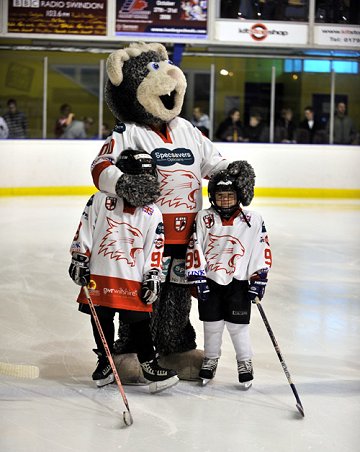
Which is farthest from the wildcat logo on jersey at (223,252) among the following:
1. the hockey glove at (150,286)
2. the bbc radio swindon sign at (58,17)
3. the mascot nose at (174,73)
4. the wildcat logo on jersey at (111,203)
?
the bbc radio swindon sign at (58,17)

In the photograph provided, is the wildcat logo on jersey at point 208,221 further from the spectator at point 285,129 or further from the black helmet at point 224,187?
the spectator at point 285,129

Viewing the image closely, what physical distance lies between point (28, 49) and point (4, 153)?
5.24ft

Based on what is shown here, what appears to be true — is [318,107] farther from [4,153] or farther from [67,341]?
[67,341]

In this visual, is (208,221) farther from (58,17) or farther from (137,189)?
(58,17)

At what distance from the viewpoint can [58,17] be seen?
39.4ft

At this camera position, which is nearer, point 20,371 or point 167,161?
point 20,371

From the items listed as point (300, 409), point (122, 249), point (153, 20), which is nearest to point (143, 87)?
point (122, 249)

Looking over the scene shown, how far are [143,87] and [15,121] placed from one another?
335 inches

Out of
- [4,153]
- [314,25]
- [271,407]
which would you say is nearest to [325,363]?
[271,407]

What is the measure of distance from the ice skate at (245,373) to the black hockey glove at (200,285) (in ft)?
0.92

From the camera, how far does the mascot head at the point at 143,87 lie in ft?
11.8

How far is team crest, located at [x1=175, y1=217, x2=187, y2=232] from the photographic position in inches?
142

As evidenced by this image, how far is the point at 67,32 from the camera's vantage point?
39.4ft

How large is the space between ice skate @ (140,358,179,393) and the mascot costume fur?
0.14m
